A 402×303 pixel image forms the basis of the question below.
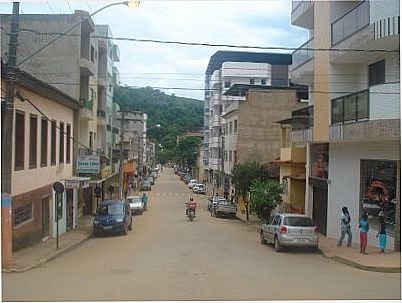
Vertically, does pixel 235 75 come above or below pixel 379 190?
above

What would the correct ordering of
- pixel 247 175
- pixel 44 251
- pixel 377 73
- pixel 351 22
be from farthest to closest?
1. pixel 247 175
2. pixel 377 73
3. pixel 351 22
4. pixel 44 251

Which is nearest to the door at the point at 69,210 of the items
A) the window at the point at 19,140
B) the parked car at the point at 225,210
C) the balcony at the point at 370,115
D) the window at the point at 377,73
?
the window at the point at 19,140

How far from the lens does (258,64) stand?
252 feet

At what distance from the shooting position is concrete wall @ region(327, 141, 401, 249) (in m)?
21.4

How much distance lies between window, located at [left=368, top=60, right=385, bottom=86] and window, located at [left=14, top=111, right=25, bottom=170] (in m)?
12.9

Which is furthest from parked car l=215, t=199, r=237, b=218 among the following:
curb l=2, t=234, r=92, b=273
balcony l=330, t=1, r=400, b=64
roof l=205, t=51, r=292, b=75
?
roof l=205, t=51, r=292, b=75

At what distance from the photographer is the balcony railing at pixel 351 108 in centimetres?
2061

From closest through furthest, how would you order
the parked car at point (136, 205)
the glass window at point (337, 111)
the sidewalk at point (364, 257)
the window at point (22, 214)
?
the sidewalk at point (364, 257), the window at point (22, 214), the glass window at point (337, 111), the parked car at point (136, 205)

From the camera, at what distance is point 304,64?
28328 millimetres

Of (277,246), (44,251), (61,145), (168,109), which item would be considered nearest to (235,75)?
(168,109)

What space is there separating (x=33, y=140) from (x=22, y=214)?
3.04 meters

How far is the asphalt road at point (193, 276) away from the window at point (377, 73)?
275 inches

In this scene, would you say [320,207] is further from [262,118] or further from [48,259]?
[262,118]

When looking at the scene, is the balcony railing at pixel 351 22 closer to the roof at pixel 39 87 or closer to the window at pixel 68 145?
the roof at pixel 39 87
